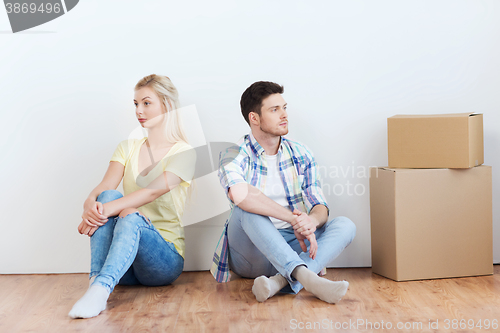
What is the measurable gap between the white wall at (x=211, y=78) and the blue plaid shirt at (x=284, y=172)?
250mm

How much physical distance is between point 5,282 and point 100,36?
118 centimetres

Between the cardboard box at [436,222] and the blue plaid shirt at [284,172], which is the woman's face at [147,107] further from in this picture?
the cardboard box at [436,222]

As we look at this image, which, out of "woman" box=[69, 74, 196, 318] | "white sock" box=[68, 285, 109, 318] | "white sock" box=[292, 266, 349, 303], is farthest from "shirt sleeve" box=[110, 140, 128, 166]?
"white sock" box=[292, 266, 349, 303]

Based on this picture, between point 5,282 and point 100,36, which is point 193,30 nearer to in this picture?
point 100,36

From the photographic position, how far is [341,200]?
7.23 feet

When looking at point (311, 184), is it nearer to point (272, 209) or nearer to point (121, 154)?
point (272, 209)

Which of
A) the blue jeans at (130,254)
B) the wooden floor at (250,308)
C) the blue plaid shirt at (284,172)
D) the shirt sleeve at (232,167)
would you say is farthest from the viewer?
the blue plaid shirt at (284,172)

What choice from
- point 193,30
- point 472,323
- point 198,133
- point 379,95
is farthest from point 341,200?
point 193,30

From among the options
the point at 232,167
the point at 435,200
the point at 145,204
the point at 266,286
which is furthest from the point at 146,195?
the point at 435,200

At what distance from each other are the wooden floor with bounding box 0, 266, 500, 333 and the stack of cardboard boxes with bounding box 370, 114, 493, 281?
0.08 m

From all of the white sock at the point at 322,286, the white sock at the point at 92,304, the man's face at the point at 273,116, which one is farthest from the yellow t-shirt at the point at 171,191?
the white sock at the point at 322,286

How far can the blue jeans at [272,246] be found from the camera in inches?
64.1

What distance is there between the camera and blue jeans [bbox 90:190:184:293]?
1.53 meters

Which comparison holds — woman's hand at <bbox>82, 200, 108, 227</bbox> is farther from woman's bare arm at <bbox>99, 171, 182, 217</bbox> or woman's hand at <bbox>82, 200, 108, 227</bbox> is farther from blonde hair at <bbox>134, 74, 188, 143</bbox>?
blonde hair at <bbox>134, 74, 188, 143</bbox>
